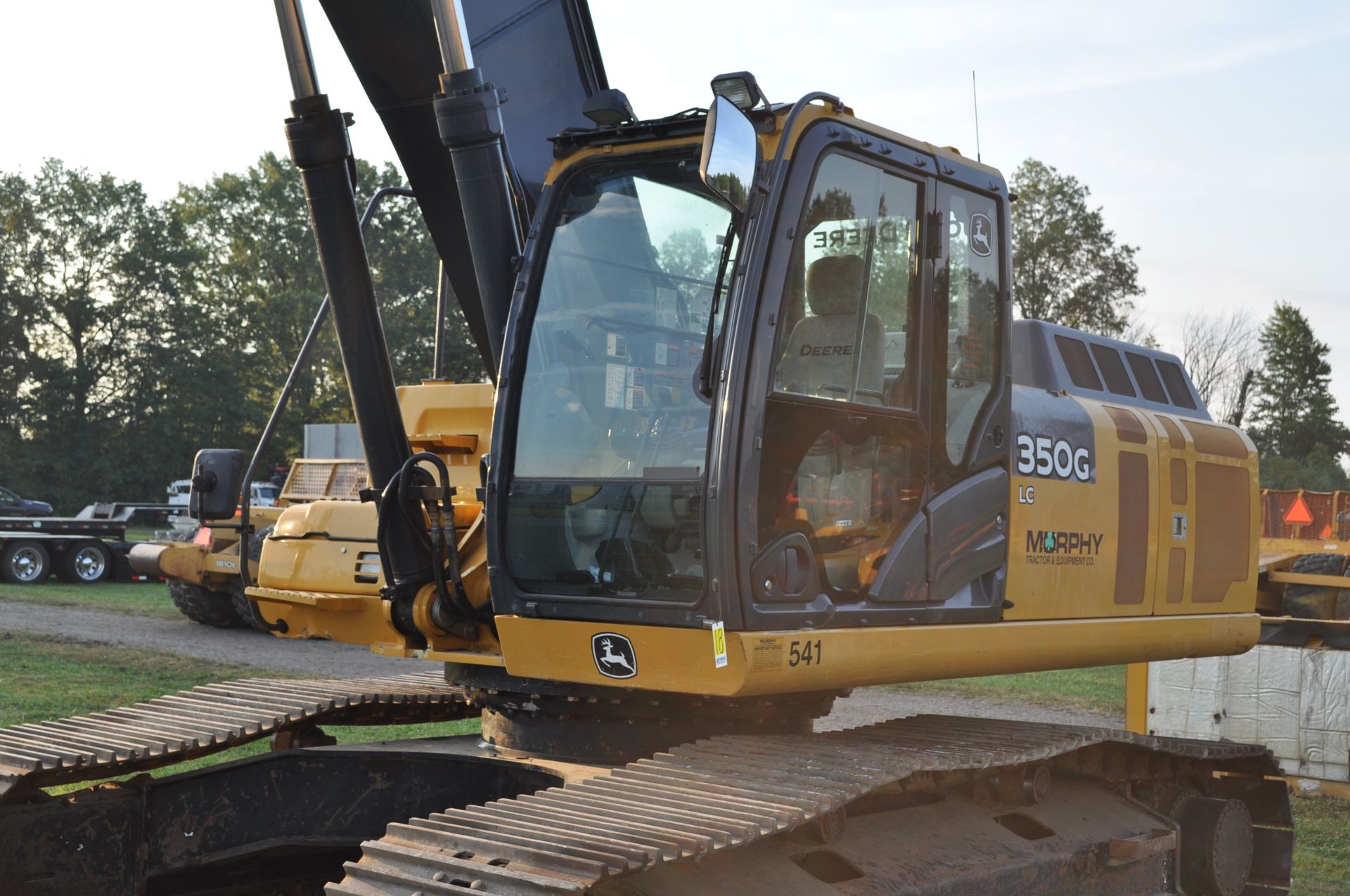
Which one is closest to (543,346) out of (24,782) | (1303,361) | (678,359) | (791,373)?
(678,359)

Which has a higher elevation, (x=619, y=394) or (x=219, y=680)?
(x=619, y=394)

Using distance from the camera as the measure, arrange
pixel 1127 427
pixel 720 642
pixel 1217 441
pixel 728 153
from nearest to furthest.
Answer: pixel 728 153
pixel 720 642
pixel 1127 427
pixel 1217 441

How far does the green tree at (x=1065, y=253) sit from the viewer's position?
138 ft

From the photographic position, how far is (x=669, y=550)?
4.27 meters

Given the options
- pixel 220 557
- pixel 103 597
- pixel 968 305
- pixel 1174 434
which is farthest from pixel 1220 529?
pixel 103 597

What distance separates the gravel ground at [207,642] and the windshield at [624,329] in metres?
9.11

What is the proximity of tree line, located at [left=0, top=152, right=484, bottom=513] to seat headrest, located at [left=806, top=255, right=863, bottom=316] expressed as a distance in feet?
149

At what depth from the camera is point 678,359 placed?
434cm

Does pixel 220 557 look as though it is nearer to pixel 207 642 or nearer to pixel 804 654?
pixel 207 642

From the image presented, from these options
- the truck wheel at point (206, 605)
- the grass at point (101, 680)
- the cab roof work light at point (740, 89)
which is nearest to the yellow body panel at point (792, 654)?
the cab roof work light at point (740, 89)

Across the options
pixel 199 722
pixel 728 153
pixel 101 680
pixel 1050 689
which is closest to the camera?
pixel 728 153

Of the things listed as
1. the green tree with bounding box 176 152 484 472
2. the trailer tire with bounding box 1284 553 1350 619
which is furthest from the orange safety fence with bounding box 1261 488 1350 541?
the green tree with bounding box 176 152 484 472

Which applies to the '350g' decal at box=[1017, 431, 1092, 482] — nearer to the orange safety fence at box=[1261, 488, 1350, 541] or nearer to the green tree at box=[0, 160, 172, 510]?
the orange safety fence at box=[1261, 488, 1350, 541]

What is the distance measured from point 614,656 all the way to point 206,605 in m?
14.6
